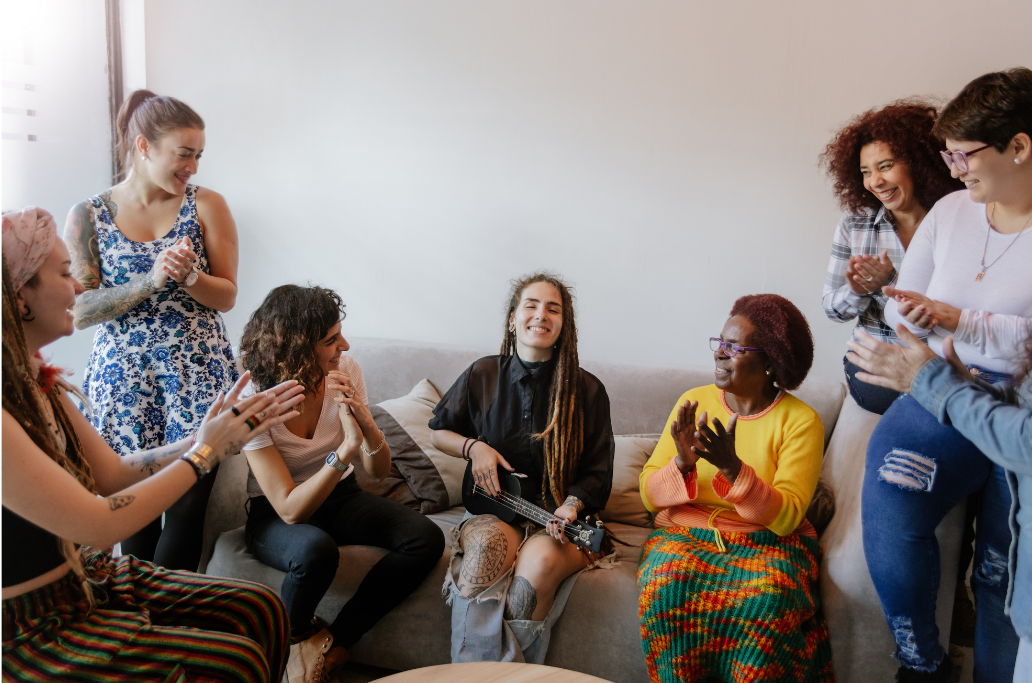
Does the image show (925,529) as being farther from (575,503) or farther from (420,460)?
(420,460)

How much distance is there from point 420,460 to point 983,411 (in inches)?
64.3

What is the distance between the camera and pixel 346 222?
3.12 meters

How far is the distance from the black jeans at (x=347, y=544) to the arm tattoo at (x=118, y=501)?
0.65 metres

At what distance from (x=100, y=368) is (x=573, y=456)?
4.38 feet

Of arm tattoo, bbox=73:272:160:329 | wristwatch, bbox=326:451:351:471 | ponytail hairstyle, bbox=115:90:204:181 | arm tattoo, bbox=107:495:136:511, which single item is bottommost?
wristwatch, bbox=326:451:351:471

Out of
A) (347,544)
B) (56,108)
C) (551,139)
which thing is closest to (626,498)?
(347,544)

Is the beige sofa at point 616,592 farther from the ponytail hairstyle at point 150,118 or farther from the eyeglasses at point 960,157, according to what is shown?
the ponytail hairstyle at point 150,118

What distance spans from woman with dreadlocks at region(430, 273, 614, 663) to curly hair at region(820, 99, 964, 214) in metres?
0.90

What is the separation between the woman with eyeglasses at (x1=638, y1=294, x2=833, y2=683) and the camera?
165cm

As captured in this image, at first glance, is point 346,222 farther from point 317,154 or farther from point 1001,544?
point 1001,544

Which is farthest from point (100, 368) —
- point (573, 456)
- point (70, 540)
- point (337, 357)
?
point (573, 456)

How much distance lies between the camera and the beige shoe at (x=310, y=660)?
1.79m

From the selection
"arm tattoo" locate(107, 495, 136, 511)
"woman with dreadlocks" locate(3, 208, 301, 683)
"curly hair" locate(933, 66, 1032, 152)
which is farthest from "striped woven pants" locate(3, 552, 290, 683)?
"curly hair" locate(933, 66, 1032, 152)

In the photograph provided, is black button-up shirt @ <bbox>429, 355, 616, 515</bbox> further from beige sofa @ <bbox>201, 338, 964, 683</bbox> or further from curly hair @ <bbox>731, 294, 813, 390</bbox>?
curly hair @ <bbox>731, 294, 813, 390</bbox>
